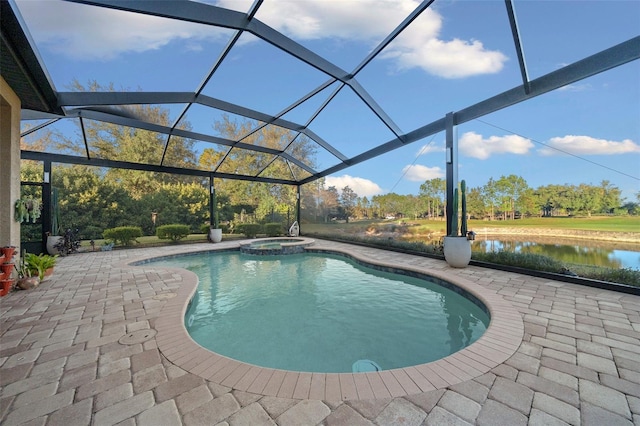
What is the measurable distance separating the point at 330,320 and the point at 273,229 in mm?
11459

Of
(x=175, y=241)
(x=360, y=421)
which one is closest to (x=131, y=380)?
(x=360, y=421)

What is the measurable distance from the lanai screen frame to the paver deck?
391 centimetres

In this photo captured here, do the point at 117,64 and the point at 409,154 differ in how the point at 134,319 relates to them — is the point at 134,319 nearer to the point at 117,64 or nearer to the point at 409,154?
the point at 117,64

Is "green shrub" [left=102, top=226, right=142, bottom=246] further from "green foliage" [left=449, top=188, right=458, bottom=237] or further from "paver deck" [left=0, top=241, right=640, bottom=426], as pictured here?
"green foliage" [left=449, top=188, right=458, bottom=237]

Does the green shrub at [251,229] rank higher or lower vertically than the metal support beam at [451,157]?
lower

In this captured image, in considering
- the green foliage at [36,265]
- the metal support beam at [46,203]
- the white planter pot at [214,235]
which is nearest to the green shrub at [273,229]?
the white planter pot at [214,235]

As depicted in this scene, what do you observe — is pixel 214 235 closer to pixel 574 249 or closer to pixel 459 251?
pixel 459 251

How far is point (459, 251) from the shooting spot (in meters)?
6.31

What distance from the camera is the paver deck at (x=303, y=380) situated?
5.74ft

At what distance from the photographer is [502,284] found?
4.91 meters

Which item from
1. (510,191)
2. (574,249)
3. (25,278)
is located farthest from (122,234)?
(574,249)

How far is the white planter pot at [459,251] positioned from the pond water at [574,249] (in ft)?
2.65

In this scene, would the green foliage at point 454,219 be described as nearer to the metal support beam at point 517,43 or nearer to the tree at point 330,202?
the metal support beam at point 517,43

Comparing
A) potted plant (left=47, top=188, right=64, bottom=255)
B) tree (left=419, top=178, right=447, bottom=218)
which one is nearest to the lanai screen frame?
potted plant (left=47, top=188, right=64, bottom=255)
